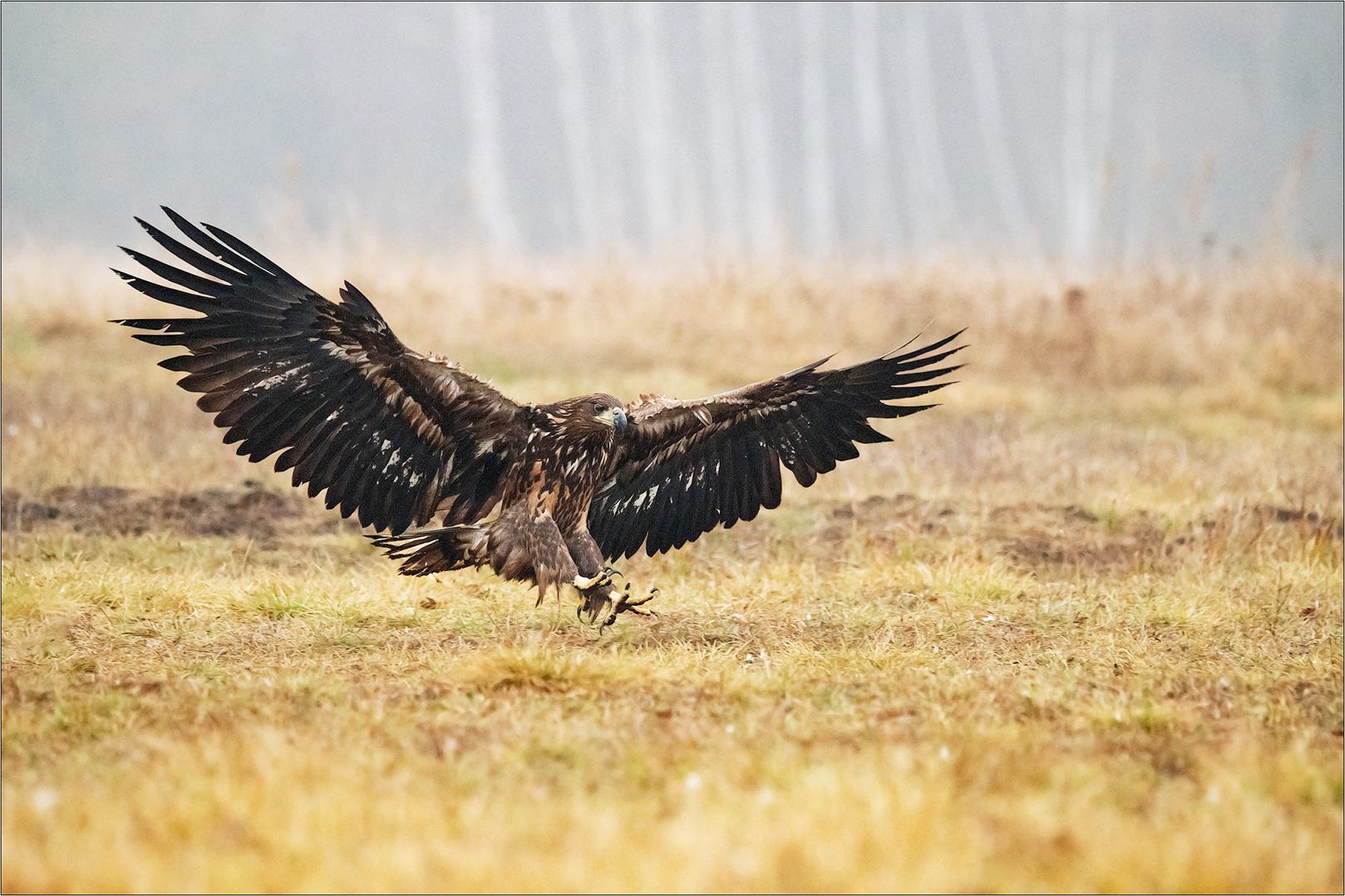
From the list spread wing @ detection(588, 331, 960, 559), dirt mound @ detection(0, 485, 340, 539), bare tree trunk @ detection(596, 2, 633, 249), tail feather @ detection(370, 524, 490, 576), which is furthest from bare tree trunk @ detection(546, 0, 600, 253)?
tail feather @ detection(370, 524, 490, 576)

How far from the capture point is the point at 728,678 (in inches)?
195

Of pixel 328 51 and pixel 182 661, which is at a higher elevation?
pixel 328 51

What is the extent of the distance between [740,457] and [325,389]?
1714 millimetres

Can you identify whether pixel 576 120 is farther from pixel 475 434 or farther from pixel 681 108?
pixel 475 434

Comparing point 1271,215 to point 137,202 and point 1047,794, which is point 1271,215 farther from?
point 137,202

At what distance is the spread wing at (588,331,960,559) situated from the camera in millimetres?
6043

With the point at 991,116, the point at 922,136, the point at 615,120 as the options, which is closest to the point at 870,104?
the point at 615,120

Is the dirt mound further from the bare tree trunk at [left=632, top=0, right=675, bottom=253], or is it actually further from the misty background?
the misty background

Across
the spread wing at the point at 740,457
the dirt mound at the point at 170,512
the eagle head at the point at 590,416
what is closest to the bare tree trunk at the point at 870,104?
the dirt mound at the point at 170,512

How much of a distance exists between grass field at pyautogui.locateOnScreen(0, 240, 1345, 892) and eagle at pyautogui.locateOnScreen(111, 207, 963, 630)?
15.3 inches

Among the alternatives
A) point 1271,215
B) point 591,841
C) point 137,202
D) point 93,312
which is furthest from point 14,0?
point 591,841

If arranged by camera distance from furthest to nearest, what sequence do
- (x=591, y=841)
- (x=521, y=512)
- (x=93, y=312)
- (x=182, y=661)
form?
(x=93, y=312)
(x=521, y=512)
(x=182, y=661)
(x=591, y=841)

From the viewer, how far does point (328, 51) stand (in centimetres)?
4762

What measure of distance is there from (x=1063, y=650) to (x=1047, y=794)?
1.84 metres
